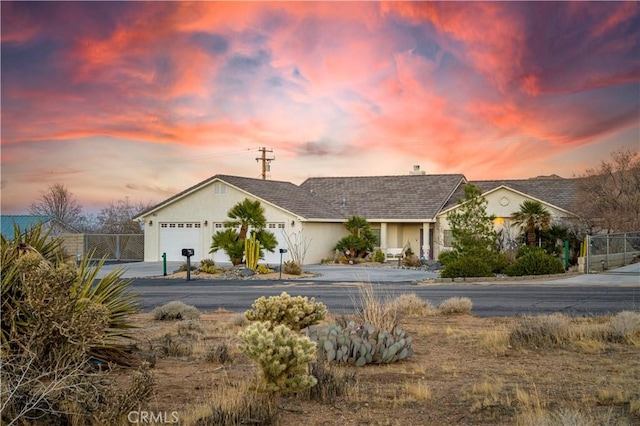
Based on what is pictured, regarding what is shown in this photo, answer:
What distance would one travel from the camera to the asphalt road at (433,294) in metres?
18.7

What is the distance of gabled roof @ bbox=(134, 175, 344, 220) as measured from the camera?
1773 inches

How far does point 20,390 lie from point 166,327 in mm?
7713

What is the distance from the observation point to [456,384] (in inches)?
363

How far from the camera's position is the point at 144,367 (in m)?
7.45

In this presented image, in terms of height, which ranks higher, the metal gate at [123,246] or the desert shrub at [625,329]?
the metal gate at [123,246]

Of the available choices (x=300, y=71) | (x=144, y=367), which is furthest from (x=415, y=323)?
(x=300, y=71)

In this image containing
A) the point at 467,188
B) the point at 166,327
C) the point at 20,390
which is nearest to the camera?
the point at 20,390

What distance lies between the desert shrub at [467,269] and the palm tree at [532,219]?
261 inches

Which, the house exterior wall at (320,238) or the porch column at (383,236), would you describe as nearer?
the house exterior wall at (320,238)

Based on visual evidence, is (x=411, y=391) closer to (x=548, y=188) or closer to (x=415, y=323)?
(x=415, y=323)

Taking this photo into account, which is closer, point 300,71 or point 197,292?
point 197,292

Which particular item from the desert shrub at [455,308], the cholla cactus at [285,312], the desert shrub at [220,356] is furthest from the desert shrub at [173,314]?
the desert shrub at [455,308]

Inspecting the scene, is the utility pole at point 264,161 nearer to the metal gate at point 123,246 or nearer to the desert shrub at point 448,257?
the metal gate at point 123,246

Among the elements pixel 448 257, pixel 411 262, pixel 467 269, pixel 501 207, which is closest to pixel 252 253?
pixel 448 257
